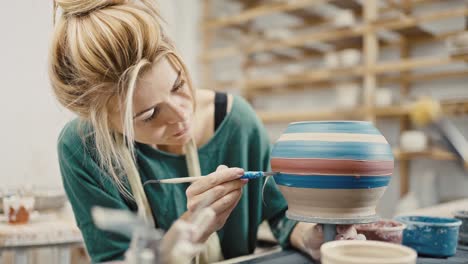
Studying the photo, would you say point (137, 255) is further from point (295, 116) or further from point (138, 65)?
point (295, 116)

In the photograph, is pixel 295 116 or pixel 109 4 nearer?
pixel 109 4

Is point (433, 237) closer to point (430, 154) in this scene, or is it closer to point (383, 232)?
point (383, 232)

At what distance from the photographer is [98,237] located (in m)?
1.01

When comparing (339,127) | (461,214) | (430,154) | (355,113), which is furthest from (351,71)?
(339,127)

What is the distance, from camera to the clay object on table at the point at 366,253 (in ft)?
1.85

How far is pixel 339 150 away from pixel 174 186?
1.70 ft

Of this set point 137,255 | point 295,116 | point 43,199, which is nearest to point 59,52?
point 137,255

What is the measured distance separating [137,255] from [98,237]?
0.56 m

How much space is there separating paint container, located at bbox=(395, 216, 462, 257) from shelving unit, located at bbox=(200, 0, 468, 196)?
7.41ft

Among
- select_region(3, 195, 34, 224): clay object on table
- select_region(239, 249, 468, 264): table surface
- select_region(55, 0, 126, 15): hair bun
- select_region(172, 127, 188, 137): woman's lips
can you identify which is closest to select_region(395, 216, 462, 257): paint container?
select_region(239, 249, 468, 264): table surface

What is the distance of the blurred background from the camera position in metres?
3.00

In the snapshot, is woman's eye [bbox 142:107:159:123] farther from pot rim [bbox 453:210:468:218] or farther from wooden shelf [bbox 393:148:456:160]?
wooden shelf [bbox 393:148:456:160]

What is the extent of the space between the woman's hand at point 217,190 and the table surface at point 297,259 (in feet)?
0.49

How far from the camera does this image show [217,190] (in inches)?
30.5
